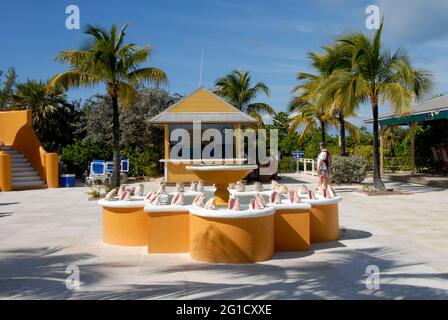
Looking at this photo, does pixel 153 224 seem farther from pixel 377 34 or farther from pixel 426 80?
pixel 426 80

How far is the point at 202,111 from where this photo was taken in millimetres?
21547

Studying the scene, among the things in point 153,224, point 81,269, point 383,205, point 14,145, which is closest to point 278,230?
point 153,224

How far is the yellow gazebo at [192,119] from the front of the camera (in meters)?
20.8

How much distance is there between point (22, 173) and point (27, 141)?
2309 mm

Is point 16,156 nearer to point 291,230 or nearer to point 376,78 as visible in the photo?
point 376,78

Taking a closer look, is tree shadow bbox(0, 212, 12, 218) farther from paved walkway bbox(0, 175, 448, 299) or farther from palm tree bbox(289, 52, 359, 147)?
palm tree bbox(289, 52, 359, 147)

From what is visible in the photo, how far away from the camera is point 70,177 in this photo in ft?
71.4

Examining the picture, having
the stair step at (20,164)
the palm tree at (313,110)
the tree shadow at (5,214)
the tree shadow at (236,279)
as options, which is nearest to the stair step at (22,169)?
the stair step at (20,164)

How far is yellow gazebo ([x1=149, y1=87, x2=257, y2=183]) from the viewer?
20766 millimetres

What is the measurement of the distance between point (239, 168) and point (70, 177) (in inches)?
603

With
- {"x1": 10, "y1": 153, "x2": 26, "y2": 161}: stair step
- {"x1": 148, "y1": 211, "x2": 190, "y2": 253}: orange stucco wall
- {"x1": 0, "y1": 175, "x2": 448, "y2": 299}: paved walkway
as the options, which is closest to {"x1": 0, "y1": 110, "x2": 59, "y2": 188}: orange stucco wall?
{"x1": 10, "y1": 153, "x2": 26, "y2": 161}: stair step

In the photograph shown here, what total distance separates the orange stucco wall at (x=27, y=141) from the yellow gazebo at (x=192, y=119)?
17.0ft

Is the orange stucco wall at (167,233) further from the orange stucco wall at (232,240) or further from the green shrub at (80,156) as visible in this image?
the green shrub at (80,156)

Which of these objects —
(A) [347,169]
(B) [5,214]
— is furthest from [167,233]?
(A) [347,169]
